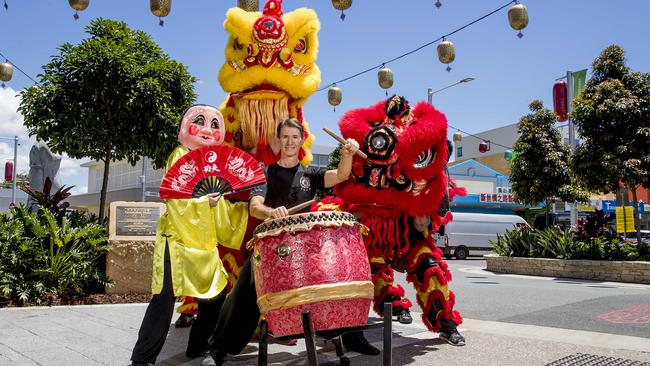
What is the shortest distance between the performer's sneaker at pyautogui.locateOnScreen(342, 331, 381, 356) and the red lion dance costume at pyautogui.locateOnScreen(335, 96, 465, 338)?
65cm

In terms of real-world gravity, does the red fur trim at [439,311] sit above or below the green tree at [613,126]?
below

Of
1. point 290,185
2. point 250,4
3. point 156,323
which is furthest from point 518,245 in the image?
point 156,323

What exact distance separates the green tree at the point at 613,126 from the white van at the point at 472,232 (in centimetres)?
944

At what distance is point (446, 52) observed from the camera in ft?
33.1

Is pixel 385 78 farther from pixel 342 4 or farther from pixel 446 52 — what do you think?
pixel 342 4

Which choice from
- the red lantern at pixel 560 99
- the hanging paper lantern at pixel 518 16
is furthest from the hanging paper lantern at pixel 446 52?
the red lantern at pixel 560 99

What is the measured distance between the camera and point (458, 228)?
2233 cm

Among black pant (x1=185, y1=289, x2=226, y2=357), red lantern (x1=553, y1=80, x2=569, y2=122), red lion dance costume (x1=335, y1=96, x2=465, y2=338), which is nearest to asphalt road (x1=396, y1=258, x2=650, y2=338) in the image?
red lion dance costume (x1=335, y1=96, x2=465, y2=338)

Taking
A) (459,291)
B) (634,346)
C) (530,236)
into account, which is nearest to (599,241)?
(530,236)

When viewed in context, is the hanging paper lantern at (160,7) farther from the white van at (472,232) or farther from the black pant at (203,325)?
the white van at (472,232)

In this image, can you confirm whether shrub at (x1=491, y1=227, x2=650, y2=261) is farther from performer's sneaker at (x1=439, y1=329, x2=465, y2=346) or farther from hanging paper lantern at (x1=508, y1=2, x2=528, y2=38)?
performer's sneaker at (x1=439, y1=329, x2=465, y2=346)

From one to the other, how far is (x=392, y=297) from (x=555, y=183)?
12.8 metres

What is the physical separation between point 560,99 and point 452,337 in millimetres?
18109

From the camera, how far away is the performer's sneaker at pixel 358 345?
3.85 m
